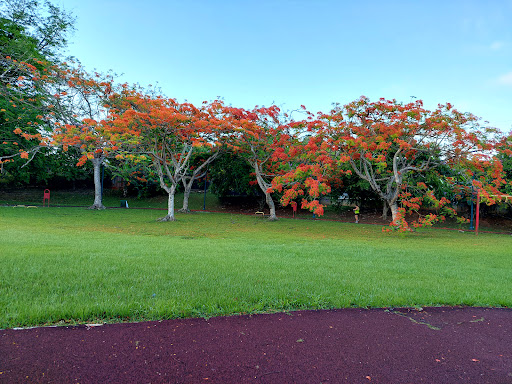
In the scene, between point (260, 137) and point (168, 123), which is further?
point (260, 137)

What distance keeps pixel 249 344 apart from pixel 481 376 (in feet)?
5.49

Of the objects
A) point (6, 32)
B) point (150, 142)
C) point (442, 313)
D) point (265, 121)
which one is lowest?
point (442, 313)

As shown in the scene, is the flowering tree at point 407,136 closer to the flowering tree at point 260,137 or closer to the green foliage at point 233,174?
the flowering tree at point 260,137

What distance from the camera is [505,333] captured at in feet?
10.4

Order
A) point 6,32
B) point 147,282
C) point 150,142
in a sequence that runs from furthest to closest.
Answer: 1. point 6,32
2. point 150,142
3. point 147,282

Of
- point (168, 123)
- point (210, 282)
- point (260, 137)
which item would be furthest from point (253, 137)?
point (210, 282)

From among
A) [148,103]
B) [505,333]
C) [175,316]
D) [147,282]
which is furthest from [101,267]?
[148,103]

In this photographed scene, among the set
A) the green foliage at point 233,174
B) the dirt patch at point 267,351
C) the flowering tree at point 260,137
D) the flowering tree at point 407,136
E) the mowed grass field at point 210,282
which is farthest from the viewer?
the green foliage at point 233,174

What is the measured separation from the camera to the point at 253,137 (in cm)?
1602

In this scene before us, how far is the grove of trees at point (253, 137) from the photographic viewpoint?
38.8 ft

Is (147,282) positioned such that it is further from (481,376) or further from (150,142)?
(150,142)

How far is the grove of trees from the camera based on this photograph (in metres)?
11.8

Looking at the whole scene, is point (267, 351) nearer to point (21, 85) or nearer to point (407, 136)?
point (407, 136)

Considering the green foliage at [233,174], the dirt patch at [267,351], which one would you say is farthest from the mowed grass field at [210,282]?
the green foliage at [233,174]
